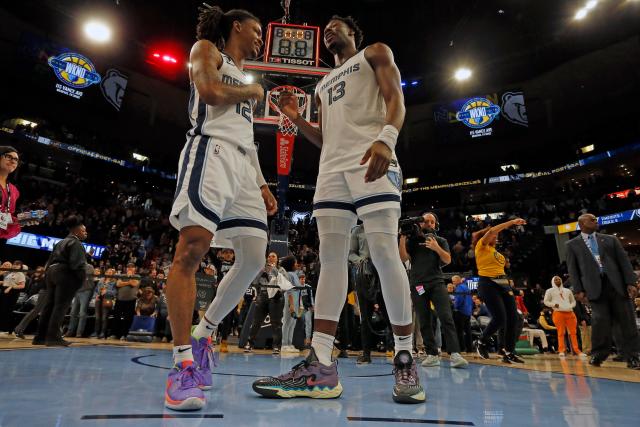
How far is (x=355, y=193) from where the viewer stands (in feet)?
6.88

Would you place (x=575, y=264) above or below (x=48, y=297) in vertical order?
above

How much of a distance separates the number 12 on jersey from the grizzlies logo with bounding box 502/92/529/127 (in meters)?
23.8

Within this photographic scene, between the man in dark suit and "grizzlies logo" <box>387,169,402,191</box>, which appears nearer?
"grizzlies logo" <box>387,169,402,191</box>

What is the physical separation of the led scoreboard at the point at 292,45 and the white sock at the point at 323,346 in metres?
9.54

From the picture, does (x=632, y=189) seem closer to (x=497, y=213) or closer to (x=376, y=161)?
(x=497, y=213)

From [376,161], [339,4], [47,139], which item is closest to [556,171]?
[339,4]

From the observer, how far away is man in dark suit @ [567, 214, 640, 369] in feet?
15.7

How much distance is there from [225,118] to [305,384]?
140cm

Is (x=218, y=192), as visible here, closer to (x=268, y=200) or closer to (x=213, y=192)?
(x=213, y=192)

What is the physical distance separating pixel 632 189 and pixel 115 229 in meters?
25.3

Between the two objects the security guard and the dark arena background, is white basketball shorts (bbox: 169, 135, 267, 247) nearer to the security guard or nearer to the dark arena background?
the dark arena background

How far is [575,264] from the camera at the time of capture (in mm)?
5230

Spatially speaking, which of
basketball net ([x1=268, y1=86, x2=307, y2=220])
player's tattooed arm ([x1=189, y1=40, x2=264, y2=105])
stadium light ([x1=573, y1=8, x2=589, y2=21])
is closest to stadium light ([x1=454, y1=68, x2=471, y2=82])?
stadium light ([x1=573, y1=8, x2=589, y2=21])

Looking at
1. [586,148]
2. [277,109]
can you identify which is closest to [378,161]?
[277,109]
